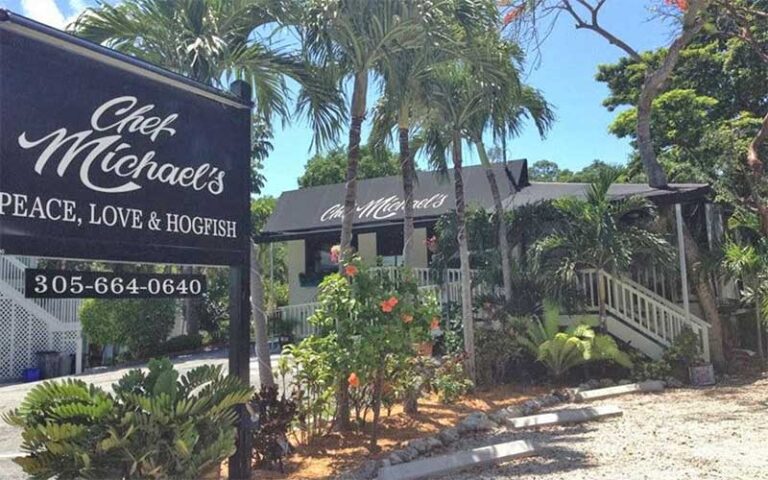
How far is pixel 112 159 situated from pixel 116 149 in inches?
3.3

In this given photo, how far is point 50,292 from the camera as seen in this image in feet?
13.5

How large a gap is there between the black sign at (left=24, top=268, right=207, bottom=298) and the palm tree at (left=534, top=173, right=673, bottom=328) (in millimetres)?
7184

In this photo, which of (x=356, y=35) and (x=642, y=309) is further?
(x=642, y=309)

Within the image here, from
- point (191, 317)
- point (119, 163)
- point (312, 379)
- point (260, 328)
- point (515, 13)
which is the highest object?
point (515, 13)

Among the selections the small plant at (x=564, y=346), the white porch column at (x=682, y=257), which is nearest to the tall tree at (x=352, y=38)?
the small plant at (x=564, y=346)

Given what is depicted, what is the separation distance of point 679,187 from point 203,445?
10.4 m

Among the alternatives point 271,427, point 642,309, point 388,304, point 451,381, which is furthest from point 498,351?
point 271,427

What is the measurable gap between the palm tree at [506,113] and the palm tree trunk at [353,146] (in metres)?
2.13

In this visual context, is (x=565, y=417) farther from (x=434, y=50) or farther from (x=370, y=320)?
(x=434, y=50)

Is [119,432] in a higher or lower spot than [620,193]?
lower

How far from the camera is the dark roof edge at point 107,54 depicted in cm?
395

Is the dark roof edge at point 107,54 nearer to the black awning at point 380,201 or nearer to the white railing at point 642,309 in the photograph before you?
the white railing at point 642,309

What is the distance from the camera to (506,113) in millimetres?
10195

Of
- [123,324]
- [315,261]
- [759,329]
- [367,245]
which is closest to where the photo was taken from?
[759,329]
